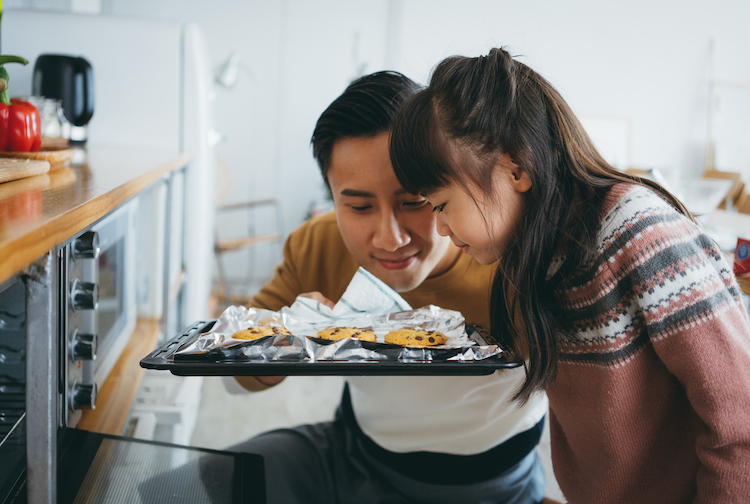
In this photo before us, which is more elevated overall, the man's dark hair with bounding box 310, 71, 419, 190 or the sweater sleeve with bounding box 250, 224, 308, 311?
the man's dark hair with bounding box 310, 71, 419, 190

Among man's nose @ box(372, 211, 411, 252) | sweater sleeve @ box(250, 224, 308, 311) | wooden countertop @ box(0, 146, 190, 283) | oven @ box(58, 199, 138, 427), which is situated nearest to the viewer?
wooden countertop @ box(0, 146, 190, 283)

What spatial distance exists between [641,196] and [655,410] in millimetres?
278

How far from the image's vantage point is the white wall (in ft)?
12.6

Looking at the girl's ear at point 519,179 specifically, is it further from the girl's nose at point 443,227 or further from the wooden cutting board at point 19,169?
the wooden cutting board at point 19,169

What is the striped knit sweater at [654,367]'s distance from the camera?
0.62m

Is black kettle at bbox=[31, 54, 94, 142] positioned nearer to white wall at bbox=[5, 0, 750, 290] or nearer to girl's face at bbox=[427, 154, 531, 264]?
girl's face at bbox=[427, 154, 531, 264]

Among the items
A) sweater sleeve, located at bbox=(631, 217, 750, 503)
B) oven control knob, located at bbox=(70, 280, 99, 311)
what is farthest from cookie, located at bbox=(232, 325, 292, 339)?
sweater sleeve, located at bbox=(631, 217, 750, 503)

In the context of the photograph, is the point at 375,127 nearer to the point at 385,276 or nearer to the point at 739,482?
the point at 385,276

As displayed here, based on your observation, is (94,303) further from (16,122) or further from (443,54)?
(443,54)

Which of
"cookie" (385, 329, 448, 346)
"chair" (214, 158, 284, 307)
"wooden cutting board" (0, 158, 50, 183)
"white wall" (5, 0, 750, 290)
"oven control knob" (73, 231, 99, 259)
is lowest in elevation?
"chair" (214, 158, 284, 307)

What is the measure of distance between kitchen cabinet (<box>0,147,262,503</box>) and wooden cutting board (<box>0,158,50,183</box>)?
14mm

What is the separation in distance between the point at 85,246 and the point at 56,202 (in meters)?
0.10

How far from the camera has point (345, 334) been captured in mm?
741

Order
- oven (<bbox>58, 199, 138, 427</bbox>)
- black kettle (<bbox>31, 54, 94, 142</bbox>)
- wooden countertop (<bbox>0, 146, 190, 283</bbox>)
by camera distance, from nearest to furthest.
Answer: wooden countertop (<bbox>0, 146, 190, 283</bbox>), oven (<bbox>58, 199, 138, 427</bbox>), black kettle (<bbox>31, 54, 94, 142</bbox>)
